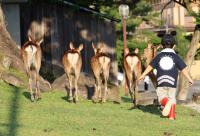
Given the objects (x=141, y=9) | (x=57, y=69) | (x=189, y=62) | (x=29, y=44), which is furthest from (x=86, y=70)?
(x=141, y=9)

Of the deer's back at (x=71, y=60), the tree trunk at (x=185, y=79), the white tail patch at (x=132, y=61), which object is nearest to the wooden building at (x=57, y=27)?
the tree trunk at (x=185, y=79)

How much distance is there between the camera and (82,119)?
11.0 meters

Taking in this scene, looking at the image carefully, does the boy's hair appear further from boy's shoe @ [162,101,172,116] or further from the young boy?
boy's shoe @ [162,101,172,116]

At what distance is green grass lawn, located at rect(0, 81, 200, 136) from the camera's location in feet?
31.8

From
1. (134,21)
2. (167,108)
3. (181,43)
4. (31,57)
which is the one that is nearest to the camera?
(167,108)

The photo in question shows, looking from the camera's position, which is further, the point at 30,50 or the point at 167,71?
the point at 30,50

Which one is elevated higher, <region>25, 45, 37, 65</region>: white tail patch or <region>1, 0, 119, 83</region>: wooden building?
<region>1, 0, 119, 83</region>: wooden building

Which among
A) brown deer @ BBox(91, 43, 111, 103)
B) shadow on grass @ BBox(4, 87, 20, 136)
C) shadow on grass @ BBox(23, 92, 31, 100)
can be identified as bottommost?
shadow on grass @ BBox(4, 87, 20, 136)

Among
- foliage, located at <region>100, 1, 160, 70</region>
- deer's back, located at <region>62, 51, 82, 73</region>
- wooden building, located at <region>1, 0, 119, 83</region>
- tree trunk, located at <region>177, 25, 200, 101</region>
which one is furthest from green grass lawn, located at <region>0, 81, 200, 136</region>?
foliage, located at <region>100, 1, 160, 70</region>

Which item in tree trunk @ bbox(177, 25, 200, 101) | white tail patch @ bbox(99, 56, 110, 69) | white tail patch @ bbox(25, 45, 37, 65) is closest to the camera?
white tail patch @ bbox(25, 45, 37, 65)

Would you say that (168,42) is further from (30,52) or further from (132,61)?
(30,52)

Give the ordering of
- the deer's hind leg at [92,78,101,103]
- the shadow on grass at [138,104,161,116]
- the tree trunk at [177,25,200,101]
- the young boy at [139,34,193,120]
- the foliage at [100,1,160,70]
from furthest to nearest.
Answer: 1. the foliage at [100,1,160,70]
2. the tree trunk at [177,25,200,101]
3. the deer's hind leg at [92,78,101,103]
4. the shadow on grass at [138,104,161,116]
5. the young boy at [139,34,193,120]

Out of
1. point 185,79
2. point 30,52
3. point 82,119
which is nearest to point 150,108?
point 30,52

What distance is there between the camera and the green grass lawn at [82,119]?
31.8ft
